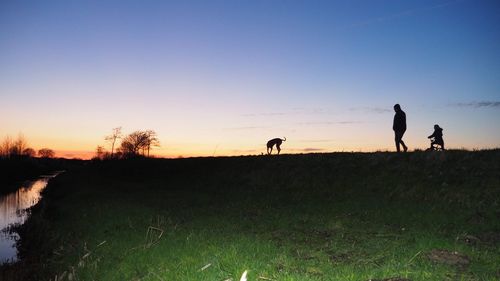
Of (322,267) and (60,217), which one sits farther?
(60,217)

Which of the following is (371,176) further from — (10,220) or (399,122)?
(10,220)

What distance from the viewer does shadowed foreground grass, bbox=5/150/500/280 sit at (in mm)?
10961

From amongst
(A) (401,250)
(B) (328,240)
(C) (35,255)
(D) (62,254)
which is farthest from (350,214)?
(C) (35,255)

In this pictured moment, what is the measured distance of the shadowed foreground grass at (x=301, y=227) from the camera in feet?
36.0

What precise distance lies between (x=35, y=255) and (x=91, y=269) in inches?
302

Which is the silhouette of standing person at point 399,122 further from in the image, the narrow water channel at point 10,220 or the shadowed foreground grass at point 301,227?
the narrow water channel at point 10,220

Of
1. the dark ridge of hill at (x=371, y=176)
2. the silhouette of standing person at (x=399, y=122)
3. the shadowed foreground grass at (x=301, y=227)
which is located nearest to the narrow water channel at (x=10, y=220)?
the shadowed foreground grass at (x=301, y=227)

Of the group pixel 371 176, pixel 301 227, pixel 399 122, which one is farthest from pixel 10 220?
pixel 399 122

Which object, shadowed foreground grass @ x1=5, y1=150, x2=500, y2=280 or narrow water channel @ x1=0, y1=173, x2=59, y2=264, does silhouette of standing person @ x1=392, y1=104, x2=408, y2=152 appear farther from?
narrow water channel @ x1=0, y1=173, x2=59, y2=264

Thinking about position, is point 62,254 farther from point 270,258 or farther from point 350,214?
point 350,214

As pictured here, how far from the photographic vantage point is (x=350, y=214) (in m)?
18.2

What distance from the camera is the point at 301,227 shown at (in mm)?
16109

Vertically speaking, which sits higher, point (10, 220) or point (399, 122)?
point (399, 122)

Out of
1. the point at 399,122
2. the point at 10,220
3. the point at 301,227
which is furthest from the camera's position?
the point at 10,220
